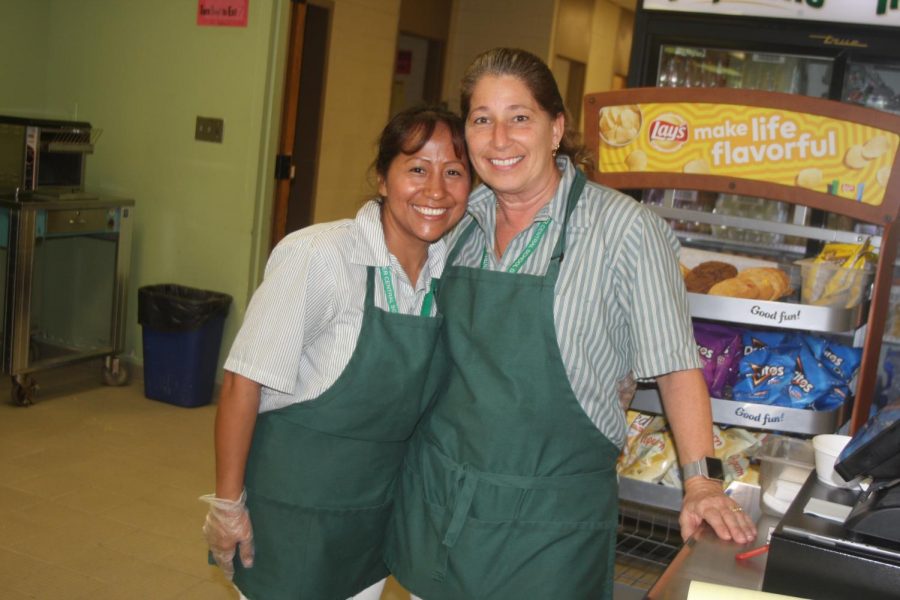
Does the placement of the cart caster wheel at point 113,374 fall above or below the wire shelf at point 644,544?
below

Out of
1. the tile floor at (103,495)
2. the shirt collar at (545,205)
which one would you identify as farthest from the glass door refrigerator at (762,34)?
the tile floor at (103,495)

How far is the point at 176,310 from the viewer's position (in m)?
4.96

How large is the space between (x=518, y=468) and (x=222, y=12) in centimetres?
391

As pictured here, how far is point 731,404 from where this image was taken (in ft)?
8.62

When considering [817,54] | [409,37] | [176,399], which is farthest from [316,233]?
[409,37]

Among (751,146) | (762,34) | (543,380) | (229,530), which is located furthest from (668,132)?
(229,530)

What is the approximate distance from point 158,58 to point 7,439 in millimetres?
2120

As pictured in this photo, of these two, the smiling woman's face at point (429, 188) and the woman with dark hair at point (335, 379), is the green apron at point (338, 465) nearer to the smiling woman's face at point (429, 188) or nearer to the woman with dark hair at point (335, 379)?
the woman with dark hair at point (335, 379)

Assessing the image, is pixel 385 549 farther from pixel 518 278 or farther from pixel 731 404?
pixel 731 404

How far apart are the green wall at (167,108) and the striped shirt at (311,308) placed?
3.25 meters

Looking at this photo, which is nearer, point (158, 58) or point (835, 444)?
point (835, 444)

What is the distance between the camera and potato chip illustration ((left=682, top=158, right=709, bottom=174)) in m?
2.83

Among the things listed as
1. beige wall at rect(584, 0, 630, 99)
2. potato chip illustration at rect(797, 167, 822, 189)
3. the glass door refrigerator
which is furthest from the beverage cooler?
beige wall at rect(584, 0, 630, 99)

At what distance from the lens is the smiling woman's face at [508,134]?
1.87 m
